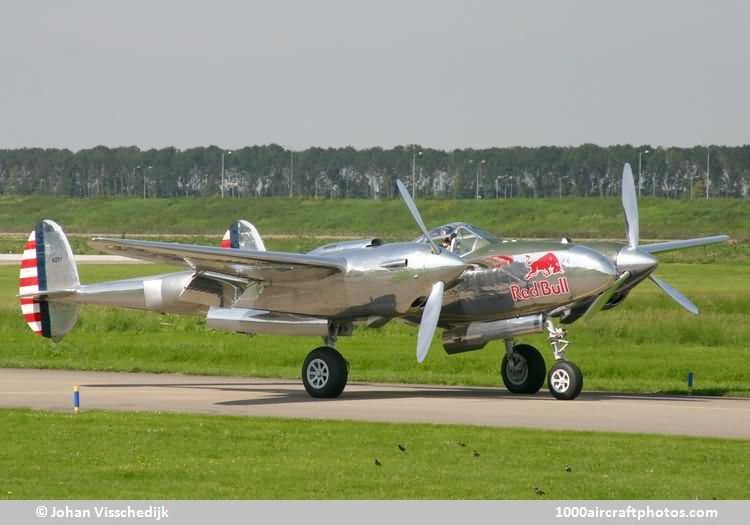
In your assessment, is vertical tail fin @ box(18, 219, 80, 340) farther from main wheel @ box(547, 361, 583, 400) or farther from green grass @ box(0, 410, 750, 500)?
main wheel @ box(547, 361, 583, 400)

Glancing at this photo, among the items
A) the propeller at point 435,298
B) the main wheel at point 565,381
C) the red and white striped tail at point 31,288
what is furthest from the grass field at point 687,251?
the propeller at point 435,298

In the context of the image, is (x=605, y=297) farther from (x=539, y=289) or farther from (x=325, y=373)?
(x=325, y=373)

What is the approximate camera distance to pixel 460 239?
26.0 meters

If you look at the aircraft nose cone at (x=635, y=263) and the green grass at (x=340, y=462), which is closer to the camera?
the green grass at (x=340, y=462)

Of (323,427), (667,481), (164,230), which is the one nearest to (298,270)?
(323,427)

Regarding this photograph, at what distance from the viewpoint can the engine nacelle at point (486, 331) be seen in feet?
85.6

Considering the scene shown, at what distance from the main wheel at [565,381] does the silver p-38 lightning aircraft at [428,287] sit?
18mm

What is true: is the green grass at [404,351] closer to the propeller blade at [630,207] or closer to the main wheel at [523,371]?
the main wheel at [523,371]

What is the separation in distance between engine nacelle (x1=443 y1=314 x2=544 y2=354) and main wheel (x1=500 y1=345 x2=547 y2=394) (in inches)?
37.7

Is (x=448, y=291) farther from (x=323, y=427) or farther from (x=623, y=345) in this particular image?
(x=623, y=345)

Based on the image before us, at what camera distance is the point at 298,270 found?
83.1 ft

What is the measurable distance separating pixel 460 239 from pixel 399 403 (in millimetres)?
3500

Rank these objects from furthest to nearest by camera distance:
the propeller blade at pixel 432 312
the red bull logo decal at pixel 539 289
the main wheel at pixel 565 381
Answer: the red bull logo decal at pixel 539 289 < the main wheel at pixel 565 381 < the propeller blade at pixel 432 312

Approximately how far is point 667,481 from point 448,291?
35.6 ft
